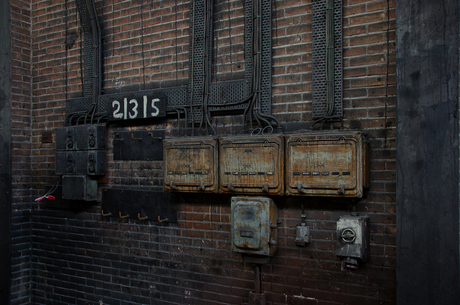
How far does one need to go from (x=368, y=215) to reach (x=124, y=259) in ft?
7.63

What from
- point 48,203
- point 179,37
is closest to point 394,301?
point 179,37

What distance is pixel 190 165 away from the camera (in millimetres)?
2795

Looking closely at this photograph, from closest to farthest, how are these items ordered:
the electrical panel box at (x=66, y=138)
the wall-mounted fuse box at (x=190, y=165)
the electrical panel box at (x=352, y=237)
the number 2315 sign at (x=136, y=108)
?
the electrical panel box at (x=352, y=237)
the wall-mounted fuse box at (x=190, y=165)
the number 2315 sign at (x=136, y=108)
the electrical panel box at (x=66, y=138)

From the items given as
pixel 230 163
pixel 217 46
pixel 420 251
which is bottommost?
pixel 420 251

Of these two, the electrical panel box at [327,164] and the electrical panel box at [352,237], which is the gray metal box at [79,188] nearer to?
the electrical panel box at [327,164]

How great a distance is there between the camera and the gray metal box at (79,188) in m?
3.47

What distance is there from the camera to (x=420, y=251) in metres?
2.26

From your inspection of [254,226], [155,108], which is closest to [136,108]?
[155,108]

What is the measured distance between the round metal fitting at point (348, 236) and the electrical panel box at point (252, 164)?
0.51 meters

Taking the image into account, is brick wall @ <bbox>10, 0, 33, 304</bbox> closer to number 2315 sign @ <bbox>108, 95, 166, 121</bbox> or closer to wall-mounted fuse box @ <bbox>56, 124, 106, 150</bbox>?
wall-mounted fuse box @ <bbox>56, 124, 106, 150</bbox>

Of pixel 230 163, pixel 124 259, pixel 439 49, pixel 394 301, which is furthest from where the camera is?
pixel 124 259

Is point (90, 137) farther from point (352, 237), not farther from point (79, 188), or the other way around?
point (352, 237)

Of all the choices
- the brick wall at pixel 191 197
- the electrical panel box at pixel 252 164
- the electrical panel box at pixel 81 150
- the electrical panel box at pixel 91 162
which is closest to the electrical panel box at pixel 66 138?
the electrical panel box at pixel 81 150

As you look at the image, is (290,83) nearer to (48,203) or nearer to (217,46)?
(217,46)
